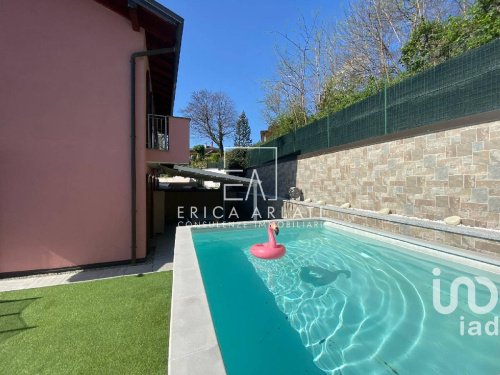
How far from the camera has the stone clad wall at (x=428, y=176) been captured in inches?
301

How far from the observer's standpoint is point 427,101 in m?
10.1

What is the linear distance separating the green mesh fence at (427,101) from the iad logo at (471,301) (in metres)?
5.23

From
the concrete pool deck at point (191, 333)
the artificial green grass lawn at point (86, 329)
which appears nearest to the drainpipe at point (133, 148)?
the artificial green grass lawn at point (86, 329)

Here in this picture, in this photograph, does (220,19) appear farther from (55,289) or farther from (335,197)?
(55,289)

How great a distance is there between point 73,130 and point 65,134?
1.11 feet

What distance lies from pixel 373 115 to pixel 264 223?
784 cm

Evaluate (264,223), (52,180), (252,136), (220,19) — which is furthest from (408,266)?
(252,136)

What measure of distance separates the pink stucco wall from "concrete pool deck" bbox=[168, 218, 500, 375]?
4602 mm

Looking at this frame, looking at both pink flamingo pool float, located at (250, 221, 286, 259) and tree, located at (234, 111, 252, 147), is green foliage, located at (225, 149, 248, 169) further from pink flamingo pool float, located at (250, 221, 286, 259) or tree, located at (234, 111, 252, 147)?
tree, located at (234, 111, 252, 147)

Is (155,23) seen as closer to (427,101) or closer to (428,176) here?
(427,101)

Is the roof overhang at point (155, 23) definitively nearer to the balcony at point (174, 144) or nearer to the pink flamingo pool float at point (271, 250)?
the balcony at point (174, 144)

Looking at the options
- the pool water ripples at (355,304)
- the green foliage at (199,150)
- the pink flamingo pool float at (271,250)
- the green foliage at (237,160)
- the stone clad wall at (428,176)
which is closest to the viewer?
the pool water ripples at (355,304)

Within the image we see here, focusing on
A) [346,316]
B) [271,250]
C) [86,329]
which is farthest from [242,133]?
[346,316]

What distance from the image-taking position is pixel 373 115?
12.9 metres
